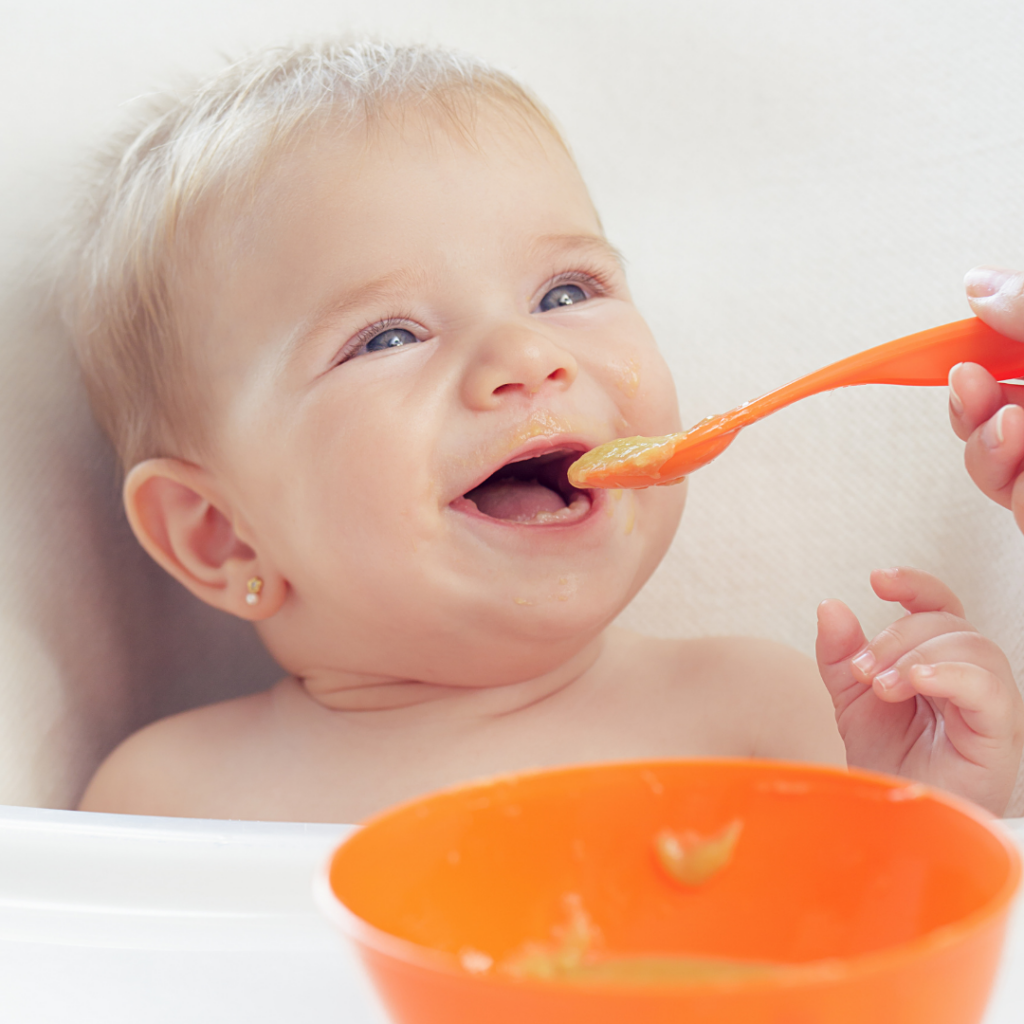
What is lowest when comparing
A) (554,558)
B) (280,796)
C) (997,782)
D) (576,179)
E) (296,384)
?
(280,796)

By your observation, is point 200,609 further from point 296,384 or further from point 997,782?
point 997,782

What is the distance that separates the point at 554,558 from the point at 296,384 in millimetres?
236

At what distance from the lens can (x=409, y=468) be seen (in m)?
0.78

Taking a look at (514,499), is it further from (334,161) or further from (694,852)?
(694,852)

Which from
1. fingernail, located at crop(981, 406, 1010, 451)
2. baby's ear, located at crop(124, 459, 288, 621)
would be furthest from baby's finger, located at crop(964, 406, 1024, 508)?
baby's ear, located at crop(124, 459, 288, 621)

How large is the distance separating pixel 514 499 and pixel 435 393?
0.11 m

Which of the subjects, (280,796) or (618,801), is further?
(280,796)

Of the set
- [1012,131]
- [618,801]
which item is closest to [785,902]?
[618,801]

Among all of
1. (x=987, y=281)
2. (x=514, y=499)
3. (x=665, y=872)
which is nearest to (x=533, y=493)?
(x=514, y=499)

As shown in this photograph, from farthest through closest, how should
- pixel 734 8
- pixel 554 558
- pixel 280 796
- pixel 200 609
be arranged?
1. pixel 734 8
2. pixel 200 609
3. pixel 280 796
4. pixel 554 558

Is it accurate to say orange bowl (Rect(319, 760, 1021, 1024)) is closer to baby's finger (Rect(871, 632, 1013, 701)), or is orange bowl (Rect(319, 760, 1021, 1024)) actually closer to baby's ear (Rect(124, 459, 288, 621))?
baby's finger (Rect(871, 632, 1013, 701))

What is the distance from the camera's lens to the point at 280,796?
923mm

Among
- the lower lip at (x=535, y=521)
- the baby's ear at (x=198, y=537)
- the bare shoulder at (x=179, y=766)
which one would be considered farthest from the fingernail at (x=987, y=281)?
the bare shoulder at (x=179, y=766)

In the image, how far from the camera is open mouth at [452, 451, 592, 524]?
2.70 ft
